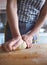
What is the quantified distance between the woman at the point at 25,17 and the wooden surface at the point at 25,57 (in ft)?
0.22

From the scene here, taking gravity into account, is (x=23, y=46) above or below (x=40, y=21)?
below

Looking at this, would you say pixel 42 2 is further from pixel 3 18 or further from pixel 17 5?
pixel 3 18

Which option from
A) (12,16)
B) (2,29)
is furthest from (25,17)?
(2,29)

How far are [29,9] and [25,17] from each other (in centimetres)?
5


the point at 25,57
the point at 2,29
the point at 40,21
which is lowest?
the point at 2,29

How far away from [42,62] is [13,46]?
0.53 feet

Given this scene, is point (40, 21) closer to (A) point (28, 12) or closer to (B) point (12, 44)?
(A) point (28, 12)

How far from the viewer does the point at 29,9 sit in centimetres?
99

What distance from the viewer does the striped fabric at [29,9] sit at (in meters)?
0.98

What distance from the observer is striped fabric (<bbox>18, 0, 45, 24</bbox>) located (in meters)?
0.98

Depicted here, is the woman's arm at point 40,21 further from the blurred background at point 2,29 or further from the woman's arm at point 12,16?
the blurred background at point 2,29

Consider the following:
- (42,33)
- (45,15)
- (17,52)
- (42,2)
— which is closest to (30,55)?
(17,52)

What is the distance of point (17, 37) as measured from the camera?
82 cm

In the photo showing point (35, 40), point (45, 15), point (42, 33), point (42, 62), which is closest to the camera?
point (42, 62)
